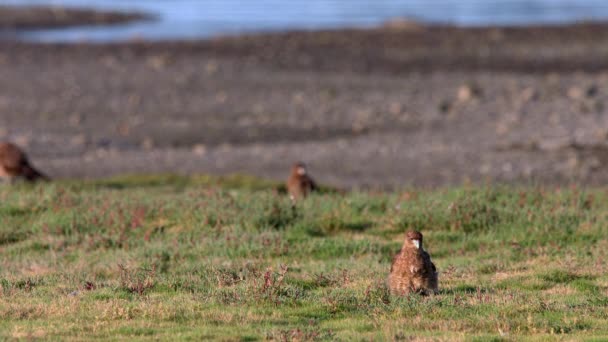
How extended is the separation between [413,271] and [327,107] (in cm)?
1836

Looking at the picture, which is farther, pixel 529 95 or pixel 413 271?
pixel 529 95

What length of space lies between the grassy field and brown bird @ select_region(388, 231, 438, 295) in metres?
0.15

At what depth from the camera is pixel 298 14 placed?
51094 mm

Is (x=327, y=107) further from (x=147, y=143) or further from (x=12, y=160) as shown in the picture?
(x=12, y=160)

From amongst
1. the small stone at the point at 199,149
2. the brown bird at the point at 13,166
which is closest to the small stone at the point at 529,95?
the small stone at the point at 199,149

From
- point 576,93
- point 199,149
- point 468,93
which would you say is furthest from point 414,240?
point 576,93

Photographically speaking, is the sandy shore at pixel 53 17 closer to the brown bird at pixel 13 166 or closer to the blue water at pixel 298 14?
the blue water at pixel 298 14

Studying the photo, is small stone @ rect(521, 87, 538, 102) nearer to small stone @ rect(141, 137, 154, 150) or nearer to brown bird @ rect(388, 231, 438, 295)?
small stone @ rect(141, 137, 154, 150)

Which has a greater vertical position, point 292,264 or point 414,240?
point 414,240

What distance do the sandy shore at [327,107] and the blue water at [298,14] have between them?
15.7ft

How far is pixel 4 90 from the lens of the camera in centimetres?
2955

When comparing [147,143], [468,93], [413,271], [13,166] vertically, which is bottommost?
[147,143]

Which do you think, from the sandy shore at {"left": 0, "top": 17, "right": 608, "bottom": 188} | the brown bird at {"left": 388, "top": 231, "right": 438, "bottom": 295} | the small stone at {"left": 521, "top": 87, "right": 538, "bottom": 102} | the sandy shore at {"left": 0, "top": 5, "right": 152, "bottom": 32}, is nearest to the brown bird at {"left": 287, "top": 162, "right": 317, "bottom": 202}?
the sandy shore at {"left": 0, "top": 17, "right": 608, "bottom": 188}

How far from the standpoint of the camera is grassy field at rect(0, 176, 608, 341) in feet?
27.4
